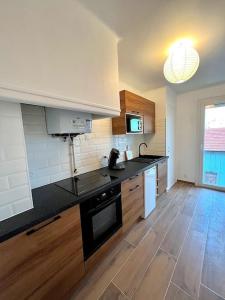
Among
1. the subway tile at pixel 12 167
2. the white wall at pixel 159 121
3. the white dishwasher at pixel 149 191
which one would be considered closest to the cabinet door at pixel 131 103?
the white wall at pixel 159 121

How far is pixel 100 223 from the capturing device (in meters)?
1.44

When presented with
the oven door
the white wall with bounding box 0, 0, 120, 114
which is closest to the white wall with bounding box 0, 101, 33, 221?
the white wall with bounding box 0, 0, 120, 114

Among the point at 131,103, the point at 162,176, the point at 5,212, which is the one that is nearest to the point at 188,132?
the point at 162,176

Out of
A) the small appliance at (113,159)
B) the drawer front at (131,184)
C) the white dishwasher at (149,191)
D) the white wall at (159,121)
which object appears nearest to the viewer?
the drawer front at (131,184)

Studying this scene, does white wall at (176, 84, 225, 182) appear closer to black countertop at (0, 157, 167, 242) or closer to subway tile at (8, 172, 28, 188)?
black countertop at (0, 157, 167, 242)

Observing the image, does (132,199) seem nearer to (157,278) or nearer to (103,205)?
(103,205)

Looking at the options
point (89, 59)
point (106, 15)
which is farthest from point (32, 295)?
point (106, 15)

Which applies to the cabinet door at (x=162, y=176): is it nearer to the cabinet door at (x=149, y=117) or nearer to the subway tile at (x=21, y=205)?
the cabinet door at (x=149, y=117)

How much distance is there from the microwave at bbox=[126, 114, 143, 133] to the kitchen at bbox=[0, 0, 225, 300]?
0.10 ft

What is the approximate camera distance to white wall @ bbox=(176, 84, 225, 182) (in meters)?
3.26

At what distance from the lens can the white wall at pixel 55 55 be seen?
0.80 m

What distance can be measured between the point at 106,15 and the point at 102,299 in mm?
2479

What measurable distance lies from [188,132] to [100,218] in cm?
308

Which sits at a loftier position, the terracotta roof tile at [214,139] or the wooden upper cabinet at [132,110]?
the wooden upper cabinet at [132,110]
